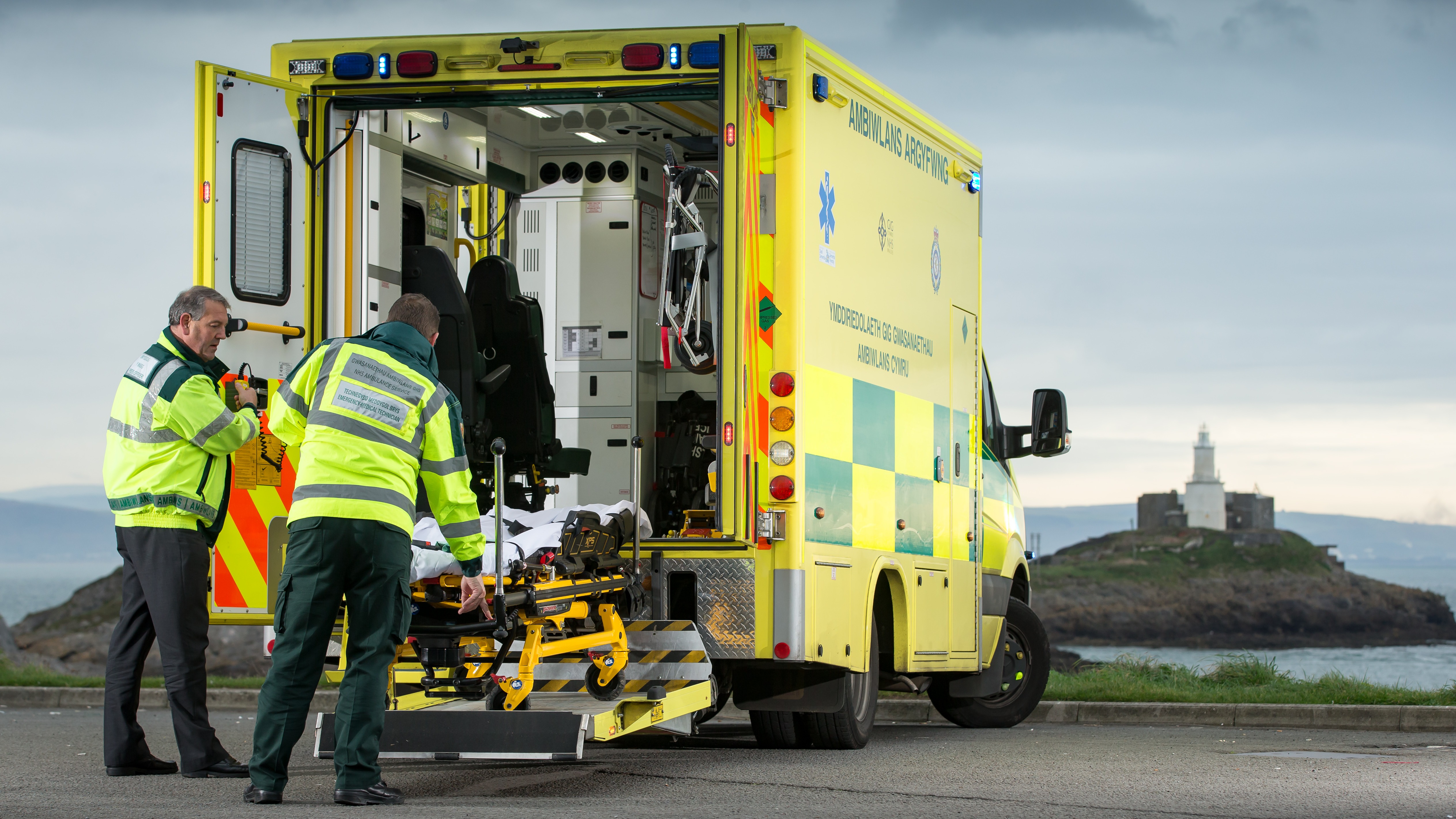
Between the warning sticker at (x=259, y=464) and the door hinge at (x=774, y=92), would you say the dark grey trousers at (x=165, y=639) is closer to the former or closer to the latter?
the warning sticker at (x=259, y=464)

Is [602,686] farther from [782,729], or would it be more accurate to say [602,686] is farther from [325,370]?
[325,370]

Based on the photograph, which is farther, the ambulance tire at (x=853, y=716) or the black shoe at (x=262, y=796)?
the ambulance tire at (x=853, y=716)

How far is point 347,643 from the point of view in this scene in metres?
5.59

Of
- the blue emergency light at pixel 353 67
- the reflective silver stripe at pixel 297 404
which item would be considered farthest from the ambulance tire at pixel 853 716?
the blue emergency light at pixel 353 67

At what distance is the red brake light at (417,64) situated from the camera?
731 centimetres

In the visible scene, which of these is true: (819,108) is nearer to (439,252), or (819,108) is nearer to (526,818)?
(439,252)

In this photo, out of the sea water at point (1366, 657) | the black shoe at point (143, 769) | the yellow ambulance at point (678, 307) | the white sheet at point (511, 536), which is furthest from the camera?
the sea water at point (1366, 657)

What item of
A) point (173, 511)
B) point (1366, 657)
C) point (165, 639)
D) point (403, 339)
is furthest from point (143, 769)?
point (1366, 657)

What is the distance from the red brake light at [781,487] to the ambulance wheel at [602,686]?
0.95 metres

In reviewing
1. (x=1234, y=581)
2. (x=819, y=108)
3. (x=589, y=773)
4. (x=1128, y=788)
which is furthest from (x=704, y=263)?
(x=1234, y=581)

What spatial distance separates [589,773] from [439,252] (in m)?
2.49

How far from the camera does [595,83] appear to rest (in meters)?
7.17

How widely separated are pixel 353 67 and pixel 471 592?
2.72 metres

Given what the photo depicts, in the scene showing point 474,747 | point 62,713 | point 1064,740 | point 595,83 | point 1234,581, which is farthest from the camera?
point 1234,581
